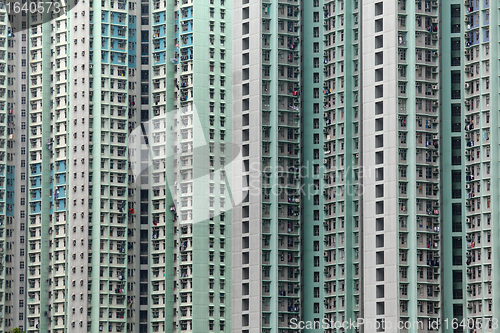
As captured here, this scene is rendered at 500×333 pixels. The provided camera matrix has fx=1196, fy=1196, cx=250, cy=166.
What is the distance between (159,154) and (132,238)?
8.41 meters

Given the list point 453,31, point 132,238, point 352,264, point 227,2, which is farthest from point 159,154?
point 453,31

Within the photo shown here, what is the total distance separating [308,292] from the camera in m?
105

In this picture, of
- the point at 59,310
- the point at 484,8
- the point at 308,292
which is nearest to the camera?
the point at 484,8

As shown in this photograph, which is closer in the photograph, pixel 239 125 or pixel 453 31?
pixel 453 31

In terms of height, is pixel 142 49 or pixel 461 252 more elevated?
pixel 142 49

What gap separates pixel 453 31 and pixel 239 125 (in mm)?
21164

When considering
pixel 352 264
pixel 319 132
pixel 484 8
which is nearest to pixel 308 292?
pixel 352 264

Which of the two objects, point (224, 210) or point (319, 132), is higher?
point (319, 132)

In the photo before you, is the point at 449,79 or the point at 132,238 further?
the point at 132,238

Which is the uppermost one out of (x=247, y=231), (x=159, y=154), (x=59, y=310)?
(x=159, y=154)

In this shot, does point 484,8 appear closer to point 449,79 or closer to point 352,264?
point 449,79

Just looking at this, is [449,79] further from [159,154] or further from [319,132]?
[159,154]

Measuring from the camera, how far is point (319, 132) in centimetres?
10688

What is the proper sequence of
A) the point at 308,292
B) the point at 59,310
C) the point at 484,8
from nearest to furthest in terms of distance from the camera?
1. the point at 484,8
2. the point at 308,292
3. the point at 59,310
